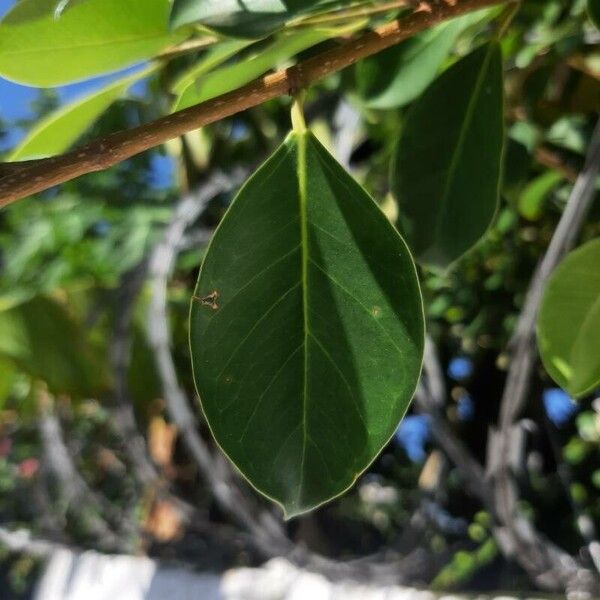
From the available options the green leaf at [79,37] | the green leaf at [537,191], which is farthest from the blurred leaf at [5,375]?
the green leaf at [79,37]

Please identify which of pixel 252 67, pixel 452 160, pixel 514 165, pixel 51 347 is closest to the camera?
pixel 252 67

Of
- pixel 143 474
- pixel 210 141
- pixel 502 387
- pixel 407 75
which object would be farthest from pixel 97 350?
pixel 407 75

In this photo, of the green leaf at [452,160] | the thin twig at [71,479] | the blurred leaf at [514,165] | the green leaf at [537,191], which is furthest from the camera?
the thin twig at [71,479]

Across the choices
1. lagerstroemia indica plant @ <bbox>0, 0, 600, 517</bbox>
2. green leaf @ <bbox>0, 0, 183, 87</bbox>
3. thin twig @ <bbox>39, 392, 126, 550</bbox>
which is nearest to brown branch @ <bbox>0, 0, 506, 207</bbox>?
lagerstroemia indica plant @ <bbox>0, 0, 600, 517</bbox>

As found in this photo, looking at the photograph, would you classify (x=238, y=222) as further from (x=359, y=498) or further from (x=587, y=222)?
(x=359, y=498)

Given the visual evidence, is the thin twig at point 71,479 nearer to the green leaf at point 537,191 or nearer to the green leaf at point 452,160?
the green leaf at point 537,191

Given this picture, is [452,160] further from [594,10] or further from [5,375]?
[5,375]

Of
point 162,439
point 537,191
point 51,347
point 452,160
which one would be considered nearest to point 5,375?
point 51,347

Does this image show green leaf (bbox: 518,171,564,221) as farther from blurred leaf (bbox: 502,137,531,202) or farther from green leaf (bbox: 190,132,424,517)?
green leaf (bbox: 190,132,424,517)
